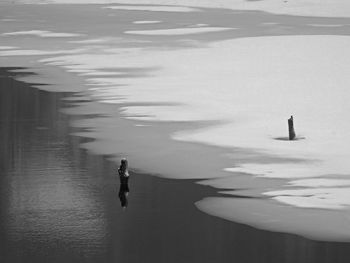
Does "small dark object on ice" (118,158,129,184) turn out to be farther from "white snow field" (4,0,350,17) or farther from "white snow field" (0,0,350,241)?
"white snow field" (4,0,350,17)

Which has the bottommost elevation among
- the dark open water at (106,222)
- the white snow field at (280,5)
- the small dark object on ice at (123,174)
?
the dark open water at (106,222)

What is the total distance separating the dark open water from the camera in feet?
53.9

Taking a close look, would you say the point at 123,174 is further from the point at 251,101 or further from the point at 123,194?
the point at 251,101

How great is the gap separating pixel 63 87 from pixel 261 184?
630 inches

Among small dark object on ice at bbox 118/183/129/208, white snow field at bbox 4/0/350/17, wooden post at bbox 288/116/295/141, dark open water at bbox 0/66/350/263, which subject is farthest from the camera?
white snow field at bbox 4/0/350/17

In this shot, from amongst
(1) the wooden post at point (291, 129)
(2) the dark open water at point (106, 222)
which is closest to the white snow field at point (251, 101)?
(1) the wooden post at point (291, 129)

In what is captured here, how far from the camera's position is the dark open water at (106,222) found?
16.4m

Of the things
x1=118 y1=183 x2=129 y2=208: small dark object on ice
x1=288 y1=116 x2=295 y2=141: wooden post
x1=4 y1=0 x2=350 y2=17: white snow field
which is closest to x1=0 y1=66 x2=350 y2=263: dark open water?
x1=118 y1=183 x2=129 y2=208: small dark object on ice

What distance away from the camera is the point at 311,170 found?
21391mm

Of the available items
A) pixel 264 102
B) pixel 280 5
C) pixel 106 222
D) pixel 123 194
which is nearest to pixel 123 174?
pixel 123 194

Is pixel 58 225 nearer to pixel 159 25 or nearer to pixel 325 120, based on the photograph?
pixel 325 120

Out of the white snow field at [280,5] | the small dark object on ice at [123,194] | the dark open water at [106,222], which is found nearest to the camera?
the dark open water at [106,222]

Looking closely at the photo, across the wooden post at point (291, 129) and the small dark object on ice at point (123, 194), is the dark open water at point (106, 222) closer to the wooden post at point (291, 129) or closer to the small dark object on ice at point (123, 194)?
the small dark object on ice at point (123, 194)

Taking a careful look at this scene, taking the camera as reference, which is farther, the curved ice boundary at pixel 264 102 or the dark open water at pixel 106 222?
the curved ice boundary at pixel 264 102
